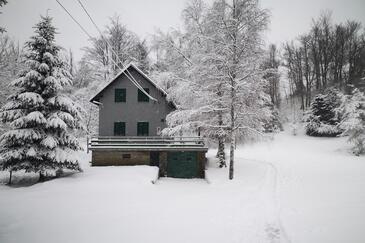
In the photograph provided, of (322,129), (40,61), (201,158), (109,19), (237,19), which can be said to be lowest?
(201,158)

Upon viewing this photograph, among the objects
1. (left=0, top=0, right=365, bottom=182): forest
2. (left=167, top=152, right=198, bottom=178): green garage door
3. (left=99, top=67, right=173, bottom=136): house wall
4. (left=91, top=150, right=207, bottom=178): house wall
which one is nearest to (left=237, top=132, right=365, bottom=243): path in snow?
(left=0, top=0, right=365, bottom=182): forest

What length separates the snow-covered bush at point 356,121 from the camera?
22578 millimetres

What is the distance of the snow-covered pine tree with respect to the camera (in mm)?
12938

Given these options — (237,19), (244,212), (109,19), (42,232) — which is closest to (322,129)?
(237,19)

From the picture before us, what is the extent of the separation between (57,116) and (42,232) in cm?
781

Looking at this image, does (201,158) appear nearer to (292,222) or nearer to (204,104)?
(204,104)

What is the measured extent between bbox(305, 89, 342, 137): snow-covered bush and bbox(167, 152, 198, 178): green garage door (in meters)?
21.1

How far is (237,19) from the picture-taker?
1463 cm

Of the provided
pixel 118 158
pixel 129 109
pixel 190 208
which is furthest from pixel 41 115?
pixel 190 208

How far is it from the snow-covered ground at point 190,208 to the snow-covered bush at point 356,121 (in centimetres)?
774

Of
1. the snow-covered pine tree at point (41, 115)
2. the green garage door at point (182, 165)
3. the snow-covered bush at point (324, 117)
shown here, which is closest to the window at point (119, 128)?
the green garage door at point (182, 165)

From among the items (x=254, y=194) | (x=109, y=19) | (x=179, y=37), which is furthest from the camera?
(x=109, y=19)

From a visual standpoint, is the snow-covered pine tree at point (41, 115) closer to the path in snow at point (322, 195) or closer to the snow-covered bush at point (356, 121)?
the path in snow at point (322, 195)

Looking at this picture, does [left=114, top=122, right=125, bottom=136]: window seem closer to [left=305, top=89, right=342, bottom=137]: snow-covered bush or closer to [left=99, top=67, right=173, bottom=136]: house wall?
[left=99, top=67, right=173, bottom=136]: house wall
